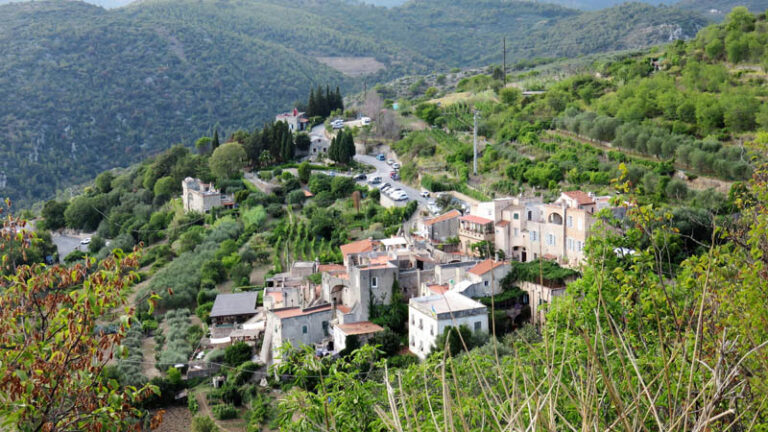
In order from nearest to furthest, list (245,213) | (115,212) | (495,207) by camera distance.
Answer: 1. (495,207)
2. (245,213)
3. (115,212)

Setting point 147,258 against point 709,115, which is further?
point 147,258

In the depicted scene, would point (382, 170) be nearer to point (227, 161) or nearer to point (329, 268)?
point (227, 161)

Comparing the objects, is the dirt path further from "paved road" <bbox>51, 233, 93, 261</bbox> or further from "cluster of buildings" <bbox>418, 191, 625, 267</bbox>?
Result: "paved road" <bbox>51, 233, 93, 261</bbox>

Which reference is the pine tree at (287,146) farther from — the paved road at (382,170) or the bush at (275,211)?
the bush at (275,211)

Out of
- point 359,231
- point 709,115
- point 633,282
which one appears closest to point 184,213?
point 359,231

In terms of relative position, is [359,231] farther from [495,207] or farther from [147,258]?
[147,258]

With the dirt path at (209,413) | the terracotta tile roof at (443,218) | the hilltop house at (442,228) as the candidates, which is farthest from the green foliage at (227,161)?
the dirt path at (209,413)

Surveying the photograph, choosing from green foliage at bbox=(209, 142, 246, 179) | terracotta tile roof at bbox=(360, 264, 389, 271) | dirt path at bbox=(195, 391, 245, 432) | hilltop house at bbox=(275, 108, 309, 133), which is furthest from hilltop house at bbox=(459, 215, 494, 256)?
hilltop house at bbox=(275, 108, 309, 133)
